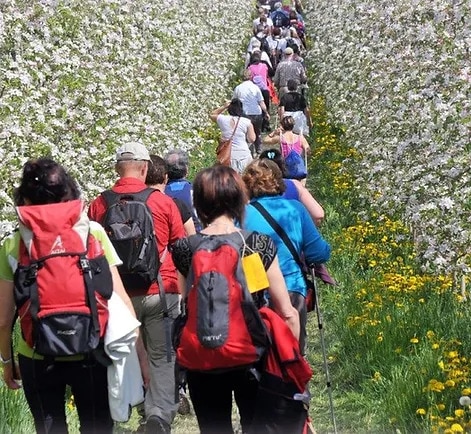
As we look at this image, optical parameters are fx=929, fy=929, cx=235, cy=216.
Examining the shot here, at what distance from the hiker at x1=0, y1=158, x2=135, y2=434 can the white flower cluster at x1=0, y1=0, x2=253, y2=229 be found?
2.27 metres

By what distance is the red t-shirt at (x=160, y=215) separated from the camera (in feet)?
15.5

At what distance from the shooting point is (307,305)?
4922mm

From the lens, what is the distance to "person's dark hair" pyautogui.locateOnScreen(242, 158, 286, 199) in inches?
179

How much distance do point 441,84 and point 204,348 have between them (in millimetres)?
4267

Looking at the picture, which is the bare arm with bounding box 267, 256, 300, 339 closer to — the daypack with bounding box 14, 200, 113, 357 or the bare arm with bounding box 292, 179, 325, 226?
the daypack with bounding box 14, 200, 113, 357

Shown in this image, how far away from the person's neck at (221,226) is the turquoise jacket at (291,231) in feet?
2.83

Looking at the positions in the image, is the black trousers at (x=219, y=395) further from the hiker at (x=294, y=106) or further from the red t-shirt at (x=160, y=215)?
the hiker at (x=294, y=106)

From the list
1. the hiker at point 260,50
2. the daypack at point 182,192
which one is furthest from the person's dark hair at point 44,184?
the hiker at point 260,50

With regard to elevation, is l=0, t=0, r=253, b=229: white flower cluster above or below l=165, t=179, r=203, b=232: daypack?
above


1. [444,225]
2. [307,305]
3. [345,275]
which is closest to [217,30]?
[345,275]

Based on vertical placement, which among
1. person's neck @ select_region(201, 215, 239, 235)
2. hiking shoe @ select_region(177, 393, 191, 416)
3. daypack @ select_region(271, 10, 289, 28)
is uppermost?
daypack @ select_region(271, 10, 289, 28)

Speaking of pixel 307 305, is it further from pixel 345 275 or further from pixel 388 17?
pixel 388 17

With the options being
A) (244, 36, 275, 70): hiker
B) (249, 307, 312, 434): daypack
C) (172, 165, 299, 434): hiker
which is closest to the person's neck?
(172, 165, 299, 434): hiker

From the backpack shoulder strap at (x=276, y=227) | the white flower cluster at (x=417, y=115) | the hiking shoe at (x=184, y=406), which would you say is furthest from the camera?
the white flower cluster at (x=417, y=115)
